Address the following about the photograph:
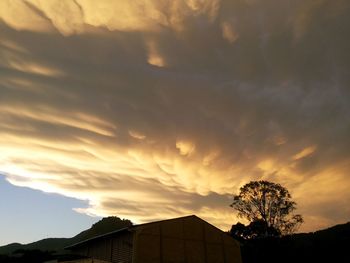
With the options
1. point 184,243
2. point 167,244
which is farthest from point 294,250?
point 167,244

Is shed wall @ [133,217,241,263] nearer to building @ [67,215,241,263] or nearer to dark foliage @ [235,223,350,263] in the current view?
building @ [67,215,241,263]

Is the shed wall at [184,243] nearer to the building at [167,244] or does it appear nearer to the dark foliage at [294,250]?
the building at [167,244]

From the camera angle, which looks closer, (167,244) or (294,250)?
(167,244)

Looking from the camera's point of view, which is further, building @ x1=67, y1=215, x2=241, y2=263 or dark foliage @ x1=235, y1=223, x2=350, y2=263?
dark foliage @ x1=235, y1=223, x2=350, y2=263

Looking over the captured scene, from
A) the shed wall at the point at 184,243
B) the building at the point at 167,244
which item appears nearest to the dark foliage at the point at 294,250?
the shed wall at the point at 184,243

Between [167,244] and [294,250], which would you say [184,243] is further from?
[294,250]

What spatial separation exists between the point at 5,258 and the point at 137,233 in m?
18.3

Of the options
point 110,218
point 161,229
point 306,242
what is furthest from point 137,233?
point 110,218

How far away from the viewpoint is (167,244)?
30.8 meters

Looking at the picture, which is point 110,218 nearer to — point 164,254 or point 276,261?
point 276,261

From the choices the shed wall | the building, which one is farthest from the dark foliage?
the building

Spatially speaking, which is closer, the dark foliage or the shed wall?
the shed wall

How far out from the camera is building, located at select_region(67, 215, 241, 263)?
29.2 meters

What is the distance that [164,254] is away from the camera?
3019 centimetres
